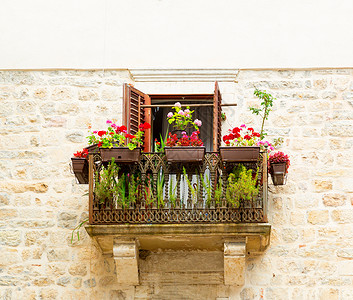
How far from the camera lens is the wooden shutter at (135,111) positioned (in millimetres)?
9758

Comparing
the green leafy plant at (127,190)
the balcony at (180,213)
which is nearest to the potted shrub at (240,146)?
the balcony at (180,213)

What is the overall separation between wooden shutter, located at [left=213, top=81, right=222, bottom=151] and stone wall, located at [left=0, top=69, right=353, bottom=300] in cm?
28

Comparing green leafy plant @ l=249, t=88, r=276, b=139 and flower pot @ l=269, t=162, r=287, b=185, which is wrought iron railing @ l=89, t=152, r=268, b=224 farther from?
green leafy plant @ l=249, t=88, r=276, b=139

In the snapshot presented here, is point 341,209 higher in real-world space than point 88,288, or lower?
higher

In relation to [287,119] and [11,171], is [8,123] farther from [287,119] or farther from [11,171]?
[287,119]

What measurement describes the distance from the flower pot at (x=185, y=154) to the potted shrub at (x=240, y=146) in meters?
0.21

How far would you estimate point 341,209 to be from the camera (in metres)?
9.73

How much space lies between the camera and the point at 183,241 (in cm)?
937

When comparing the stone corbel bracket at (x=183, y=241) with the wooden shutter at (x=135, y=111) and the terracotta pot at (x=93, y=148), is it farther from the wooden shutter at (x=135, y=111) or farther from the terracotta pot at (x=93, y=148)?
the wooden shutter at (x=135, y=111)

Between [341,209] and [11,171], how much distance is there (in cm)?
357

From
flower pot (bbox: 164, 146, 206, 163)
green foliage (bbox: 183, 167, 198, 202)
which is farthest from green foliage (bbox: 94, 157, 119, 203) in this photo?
green foliage (bbox: 183, 167, 198, 202)

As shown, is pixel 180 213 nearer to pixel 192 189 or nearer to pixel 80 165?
pixel 192 189

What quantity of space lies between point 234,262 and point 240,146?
3.84 ft
